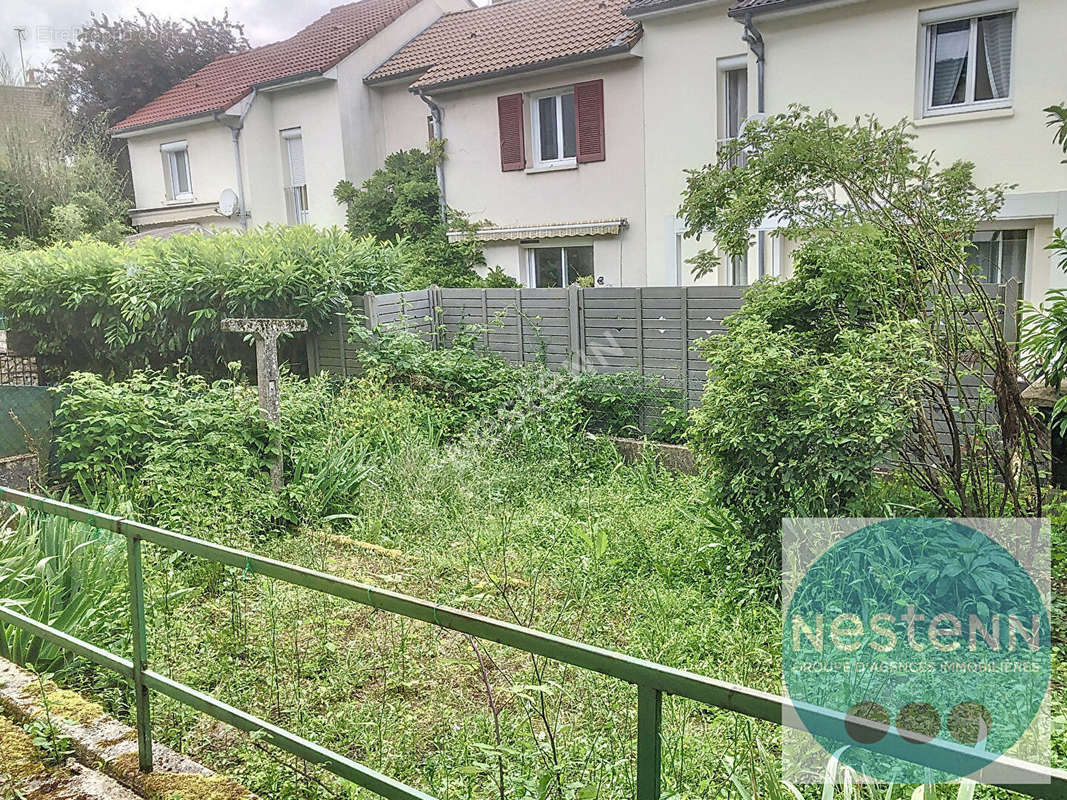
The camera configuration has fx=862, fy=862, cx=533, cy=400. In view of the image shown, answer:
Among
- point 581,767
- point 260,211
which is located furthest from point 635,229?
point 581,767

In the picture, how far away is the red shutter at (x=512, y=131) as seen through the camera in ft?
56.5

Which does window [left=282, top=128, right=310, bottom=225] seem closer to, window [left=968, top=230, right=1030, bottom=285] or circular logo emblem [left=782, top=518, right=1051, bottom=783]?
window [left=968, top=230, right=1030, bottom=285]

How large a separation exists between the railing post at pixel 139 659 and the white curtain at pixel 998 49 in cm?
1263

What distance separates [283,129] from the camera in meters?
21.8

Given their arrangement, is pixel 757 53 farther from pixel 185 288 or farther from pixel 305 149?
pixel 305 149

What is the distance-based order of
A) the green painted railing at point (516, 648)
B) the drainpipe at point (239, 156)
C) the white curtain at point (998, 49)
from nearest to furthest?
the green painted railing at point (516, 648), the white curtain at point (998, 49), the drainpipe at point (239, 156)

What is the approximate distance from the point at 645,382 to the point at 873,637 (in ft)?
18.8

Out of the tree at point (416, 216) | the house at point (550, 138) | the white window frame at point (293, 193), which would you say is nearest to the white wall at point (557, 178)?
the house at point (550, 138)

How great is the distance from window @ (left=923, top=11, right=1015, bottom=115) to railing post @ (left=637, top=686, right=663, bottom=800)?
12.4 metres

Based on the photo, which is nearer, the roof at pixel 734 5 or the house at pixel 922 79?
the house at pixel 922 79

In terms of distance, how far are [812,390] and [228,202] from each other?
19.6m

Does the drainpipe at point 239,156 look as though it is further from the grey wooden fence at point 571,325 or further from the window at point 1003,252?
the window at point 1003,252

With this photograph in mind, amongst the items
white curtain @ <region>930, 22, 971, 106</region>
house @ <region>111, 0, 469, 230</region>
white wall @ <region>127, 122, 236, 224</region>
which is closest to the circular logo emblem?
white curtain @ <region>930, 22, 971, 106</region>

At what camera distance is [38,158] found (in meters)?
24.1
